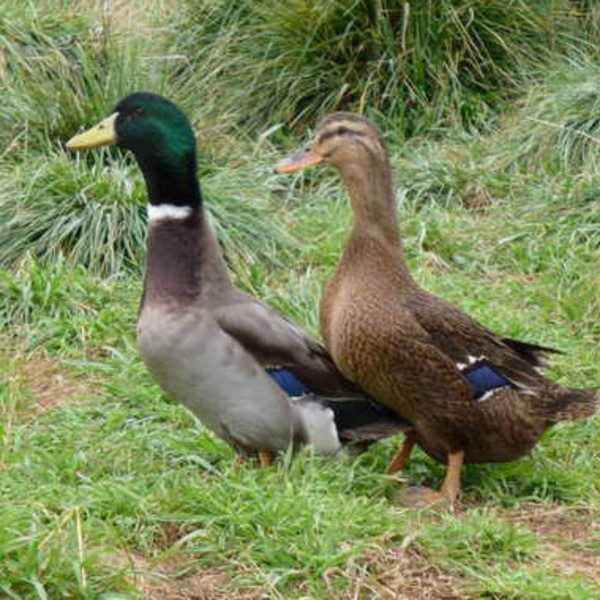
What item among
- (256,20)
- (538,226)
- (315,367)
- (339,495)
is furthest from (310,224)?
(339,495)

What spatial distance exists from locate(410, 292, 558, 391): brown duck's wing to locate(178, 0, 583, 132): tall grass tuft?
12.4 feet

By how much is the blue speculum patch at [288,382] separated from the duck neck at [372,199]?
52cm

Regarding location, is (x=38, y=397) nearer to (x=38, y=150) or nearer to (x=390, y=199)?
(x=390, y=199)

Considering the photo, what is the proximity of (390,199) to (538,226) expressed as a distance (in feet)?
8.42

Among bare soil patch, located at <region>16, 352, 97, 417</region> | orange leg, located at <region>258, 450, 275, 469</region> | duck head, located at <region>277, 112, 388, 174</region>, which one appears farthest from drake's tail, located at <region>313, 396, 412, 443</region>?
bare soil patch, located at <region>16, 352, 97, 417</region>

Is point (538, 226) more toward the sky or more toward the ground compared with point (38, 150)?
more toward the ground

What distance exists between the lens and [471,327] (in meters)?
5.20

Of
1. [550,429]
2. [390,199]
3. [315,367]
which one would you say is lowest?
[550,429]

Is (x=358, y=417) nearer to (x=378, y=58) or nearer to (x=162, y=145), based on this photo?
(x=162, y=145)

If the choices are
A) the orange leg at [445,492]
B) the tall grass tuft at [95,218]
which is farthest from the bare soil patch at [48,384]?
the orange leg at [445,492]

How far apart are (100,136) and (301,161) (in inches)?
28.9

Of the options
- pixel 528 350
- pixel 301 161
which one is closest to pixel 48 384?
pixel 301 161

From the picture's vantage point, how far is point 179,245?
5250 mm

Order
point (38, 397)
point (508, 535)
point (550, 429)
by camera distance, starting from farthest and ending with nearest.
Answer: point (38, 397) → point (550, 429) → point (508, 535)
